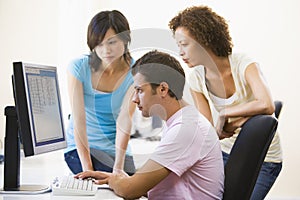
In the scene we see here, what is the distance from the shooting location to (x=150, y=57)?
5.36 ft

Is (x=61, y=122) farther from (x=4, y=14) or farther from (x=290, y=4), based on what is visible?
(x=290, y=4)

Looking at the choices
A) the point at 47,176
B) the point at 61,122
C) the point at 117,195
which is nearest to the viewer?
the point at 117,195

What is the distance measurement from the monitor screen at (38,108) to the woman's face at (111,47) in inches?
10.7

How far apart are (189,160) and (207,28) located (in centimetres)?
73

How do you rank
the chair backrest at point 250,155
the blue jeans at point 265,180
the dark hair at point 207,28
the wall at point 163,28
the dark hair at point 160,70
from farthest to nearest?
the wall at point 163,28 < the dark hair at point 207,28 < the blue jeans at point 265,180 < the dark hair at point 160,70 < the chair backrest at point 250,155

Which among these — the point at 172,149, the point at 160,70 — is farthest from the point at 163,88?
the point at 172,149

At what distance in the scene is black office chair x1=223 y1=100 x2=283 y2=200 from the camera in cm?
148

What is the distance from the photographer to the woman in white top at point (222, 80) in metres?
2.03

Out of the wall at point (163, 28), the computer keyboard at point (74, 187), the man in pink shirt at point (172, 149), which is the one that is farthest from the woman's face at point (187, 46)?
the wall at point (163, 28)

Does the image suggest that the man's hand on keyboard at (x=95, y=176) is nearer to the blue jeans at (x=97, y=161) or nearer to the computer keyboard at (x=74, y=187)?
the computer keyboard at (x=74, y=187)

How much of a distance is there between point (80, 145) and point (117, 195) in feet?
1.99

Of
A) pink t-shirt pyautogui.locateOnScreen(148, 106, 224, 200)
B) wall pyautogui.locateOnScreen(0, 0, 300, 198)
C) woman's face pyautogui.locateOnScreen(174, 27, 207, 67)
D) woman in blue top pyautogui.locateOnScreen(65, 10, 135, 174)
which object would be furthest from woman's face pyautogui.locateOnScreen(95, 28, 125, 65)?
wall pyautogui.locateOnScreen(0, 0, 300, 198)

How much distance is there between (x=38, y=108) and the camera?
167 centimetres

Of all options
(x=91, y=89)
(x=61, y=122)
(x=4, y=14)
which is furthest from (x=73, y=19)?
Answer: (x=61, y=122)
